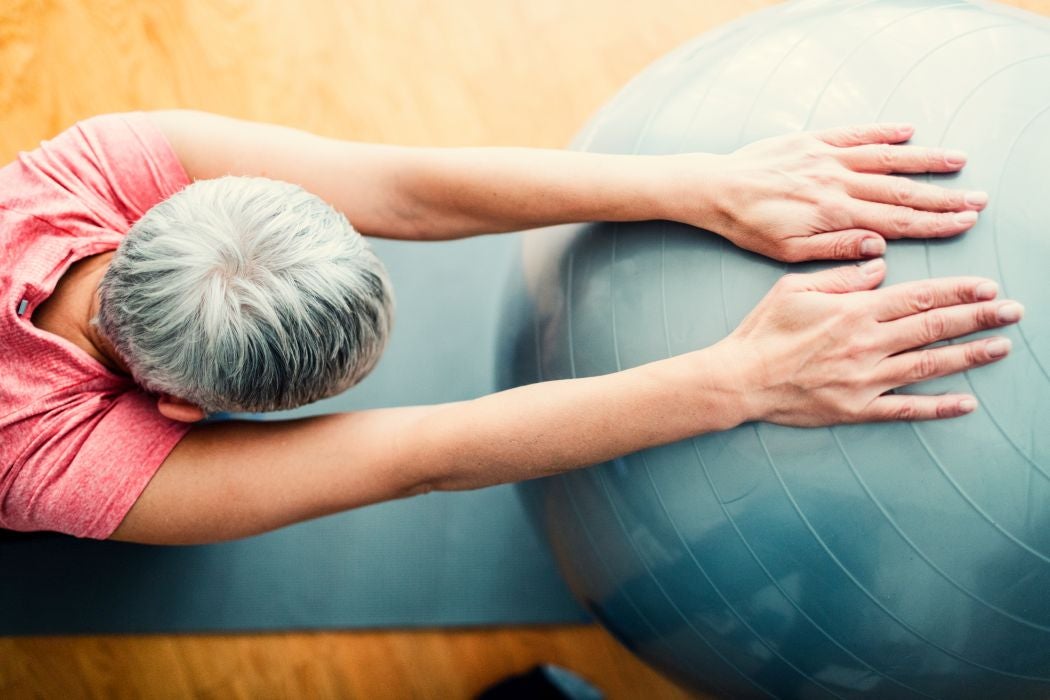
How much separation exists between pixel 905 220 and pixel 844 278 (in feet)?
0.29

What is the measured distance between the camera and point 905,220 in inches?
36.3

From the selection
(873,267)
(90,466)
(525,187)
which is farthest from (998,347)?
(90,466)

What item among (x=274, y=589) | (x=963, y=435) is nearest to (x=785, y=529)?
(x=963, y=435)

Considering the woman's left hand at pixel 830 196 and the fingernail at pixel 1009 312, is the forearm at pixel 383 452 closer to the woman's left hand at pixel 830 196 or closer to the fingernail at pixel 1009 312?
the woman's left hand at pixel 830 196

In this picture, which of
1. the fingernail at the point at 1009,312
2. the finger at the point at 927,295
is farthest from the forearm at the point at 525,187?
the fingernail at the point at 1009,312

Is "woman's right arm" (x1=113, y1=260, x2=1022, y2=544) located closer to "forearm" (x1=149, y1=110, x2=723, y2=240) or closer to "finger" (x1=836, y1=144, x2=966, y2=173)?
"finger" (x1=836, y1=144, x2=966, y2=173)

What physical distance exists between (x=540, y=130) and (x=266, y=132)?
0.81 metres

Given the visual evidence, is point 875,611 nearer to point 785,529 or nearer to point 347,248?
point 785,529

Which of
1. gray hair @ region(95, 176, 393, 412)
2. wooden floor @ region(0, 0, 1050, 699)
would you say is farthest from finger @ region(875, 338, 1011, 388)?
wooden floor @ region(0, 0, 1050, 699)

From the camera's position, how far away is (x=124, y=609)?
1614 millimetres

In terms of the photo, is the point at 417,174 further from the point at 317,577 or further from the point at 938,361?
the point at 317,577

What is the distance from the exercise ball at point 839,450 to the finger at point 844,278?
1.1 inches

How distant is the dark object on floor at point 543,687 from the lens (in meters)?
1.59

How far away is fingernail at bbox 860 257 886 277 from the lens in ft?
3.05
